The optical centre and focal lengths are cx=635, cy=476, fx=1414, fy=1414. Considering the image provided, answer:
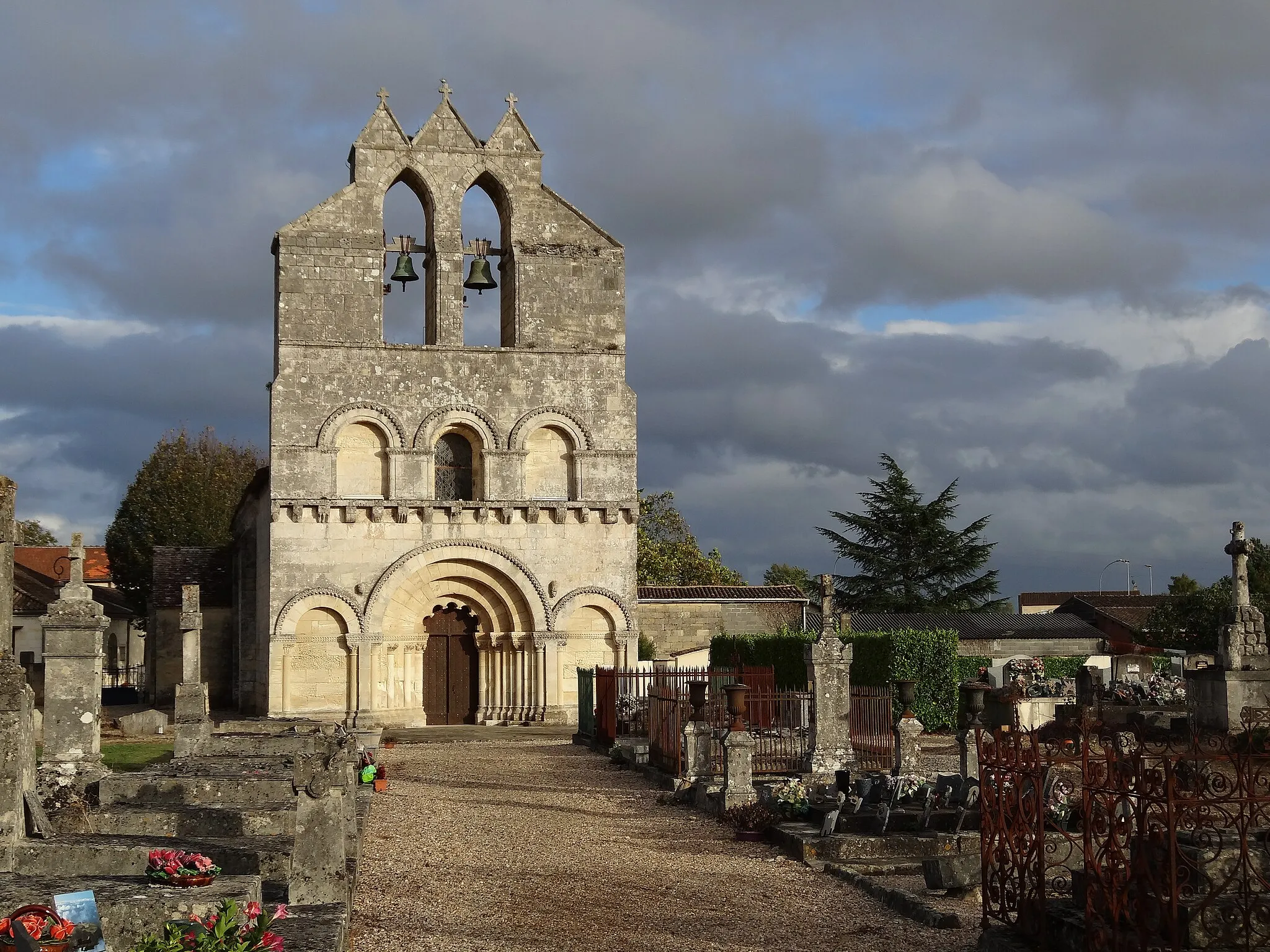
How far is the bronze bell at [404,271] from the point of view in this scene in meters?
31.4

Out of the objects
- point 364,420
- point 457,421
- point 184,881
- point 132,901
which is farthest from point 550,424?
point 132,901

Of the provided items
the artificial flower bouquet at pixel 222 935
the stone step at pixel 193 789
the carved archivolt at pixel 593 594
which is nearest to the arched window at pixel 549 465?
the carved archivolt at pixel 593 594

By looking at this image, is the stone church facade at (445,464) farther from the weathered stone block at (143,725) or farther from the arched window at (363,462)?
the weathered stone block at (143,725)

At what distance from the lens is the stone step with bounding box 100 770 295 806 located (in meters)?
13.4

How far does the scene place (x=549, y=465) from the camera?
105 feet

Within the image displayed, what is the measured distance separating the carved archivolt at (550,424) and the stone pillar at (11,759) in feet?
73.7

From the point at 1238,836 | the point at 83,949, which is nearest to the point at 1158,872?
the point at 1238,836

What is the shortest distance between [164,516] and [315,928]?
47.9 meters

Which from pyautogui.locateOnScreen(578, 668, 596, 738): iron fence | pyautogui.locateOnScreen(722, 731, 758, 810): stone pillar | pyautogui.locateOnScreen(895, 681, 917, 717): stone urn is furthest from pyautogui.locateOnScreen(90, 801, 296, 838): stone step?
pyautogui.locateOnScreen(578, 668, 596, 738): iron fence

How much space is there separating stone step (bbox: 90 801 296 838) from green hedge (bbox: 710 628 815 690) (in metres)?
17.1

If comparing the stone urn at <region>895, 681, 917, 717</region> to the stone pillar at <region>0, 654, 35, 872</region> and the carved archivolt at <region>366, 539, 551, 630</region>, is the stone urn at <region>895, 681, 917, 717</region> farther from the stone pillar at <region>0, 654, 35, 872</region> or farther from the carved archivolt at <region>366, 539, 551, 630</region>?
the carved archivolt at <region>366, 539, 551, 630</region>

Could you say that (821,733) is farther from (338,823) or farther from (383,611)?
(383,611)

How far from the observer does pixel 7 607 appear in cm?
991

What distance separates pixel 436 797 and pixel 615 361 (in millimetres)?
15736
